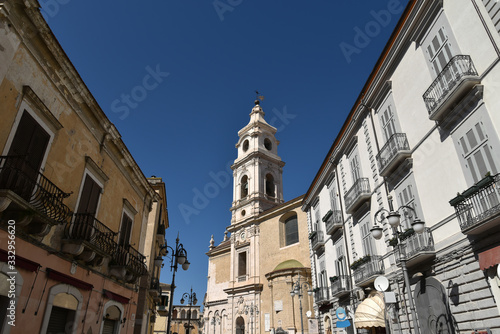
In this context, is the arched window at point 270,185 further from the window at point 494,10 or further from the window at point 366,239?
the window at point 494,10

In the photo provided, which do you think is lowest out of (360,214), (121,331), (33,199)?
(121,331)

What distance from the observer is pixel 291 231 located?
111 ft

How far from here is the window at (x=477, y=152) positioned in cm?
802

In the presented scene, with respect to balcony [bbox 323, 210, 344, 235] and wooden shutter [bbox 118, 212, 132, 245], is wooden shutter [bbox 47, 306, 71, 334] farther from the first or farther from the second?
balcony [bbox 323, 210, 344, 235]

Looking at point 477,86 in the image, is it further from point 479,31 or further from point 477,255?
point 477,255

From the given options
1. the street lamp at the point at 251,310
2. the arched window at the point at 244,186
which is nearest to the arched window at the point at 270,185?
the arched window at the point at 244,186

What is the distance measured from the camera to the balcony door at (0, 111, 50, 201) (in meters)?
6.10

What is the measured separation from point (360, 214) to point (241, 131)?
29.9 metres

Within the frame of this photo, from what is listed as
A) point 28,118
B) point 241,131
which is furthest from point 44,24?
point 241,131

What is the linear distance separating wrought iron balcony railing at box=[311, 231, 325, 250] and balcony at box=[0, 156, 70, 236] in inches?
636

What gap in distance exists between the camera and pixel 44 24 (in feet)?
24.0

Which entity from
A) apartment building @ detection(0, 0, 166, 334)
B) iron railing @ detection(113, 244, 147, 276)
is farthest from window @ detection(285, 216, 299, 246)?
apartment building @ detection(0, 0, 166, 334)

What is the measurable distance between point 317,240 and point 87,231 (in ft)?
49.6

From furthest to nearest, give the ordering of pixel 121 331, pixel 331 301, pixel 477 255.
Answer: pixel 331 301, pixel 121 331, pixel 477 255
